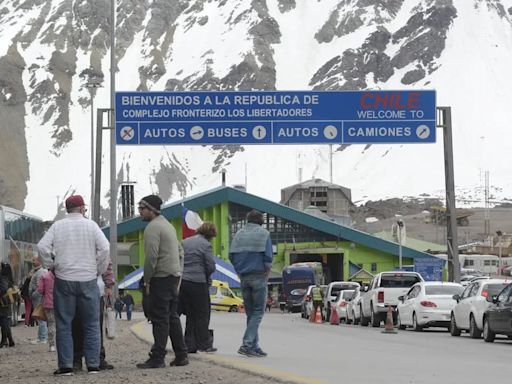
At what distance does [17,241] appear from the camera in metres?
41.1

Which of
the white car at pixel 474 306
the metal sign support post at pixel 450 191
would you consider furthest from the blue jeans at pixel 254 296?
the metal sign support post at pixel 450 191

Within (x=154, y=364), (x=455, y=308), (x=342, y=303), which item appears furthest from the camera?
(x=342, y=303)

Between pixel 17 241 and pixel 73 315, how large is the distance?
1059 inches

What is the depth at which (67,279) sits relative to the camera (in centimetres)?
1462

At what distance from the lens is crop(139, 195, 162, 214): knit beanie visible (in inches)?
601

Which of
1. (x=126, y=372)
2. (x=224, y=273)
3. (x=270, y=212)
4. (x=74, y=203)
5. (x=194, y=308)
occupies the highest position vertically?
(x=270, y=212)

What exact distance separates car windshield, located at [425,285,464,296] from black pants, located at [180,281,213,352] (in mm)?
16130

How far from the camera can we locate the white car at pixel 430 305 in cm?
3278

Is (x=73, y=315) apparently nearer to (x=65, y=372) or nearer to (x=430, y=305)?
(x=65, y=372)

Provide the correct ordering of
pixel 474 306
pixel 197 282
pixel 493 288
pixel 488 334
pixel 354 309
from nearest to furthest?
1. pixel 197 282
2. pixel 488 334
3. pixel 474 306
4. pixel 493 288
5. pixel 354 309

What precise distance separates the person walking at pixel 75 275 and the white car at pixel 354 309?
26437 mm

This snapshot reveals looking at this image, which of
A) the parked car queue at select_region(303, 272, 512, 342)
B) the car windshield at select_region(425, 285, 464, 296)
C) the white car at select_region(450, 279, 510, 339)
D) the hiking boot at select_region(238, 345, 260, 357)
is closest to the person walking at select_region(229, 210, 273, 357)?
the hiking boot at select_region(238, 345, 260, 357)

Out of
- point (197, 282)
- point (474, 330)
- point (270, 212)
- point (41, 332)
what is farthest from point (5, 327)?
point (270, 212)

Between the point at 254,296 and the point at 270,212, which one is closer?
the point at 254,296
